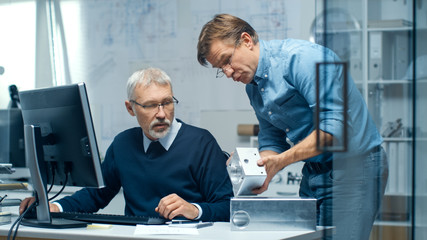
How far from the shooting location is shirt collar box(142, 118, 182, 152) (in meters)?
2.04

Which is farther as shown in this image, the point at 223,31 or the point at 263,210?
the point at 223,31

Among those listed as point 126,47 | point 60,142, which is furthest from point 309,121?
point 126,47

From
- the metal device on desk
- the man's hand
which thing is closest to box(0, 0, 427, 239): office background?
the man's hand

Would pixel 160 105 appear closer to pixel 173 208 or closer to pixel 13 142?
pixel 173 208

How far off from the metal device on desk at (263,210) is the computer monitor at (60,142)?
446 millimetres

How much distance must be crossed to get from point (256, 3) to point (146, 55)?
32.9 inches

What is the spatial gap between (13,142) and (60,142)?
1.55m

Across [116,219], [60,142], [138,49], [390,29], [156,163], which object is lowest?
[116,219]

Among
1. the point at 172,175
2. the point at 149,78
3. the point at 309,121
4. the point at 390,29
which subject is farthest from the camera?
the point at 149,78

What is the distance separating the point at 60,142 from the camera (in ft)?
5.50

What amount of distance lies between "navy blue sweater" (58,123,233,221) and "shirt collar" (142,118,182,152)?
16 mm

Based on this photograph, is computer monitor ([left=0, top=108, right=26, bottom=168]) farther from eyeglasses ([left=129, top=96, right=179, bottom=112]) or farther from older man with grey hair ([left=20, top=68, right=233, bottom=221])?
eyeglasses ([left=129, top=96, right=179, bottom=112])

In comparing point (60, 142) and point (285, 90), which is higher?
point (285, 90)

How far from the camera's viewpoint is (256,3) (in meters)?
3.30
